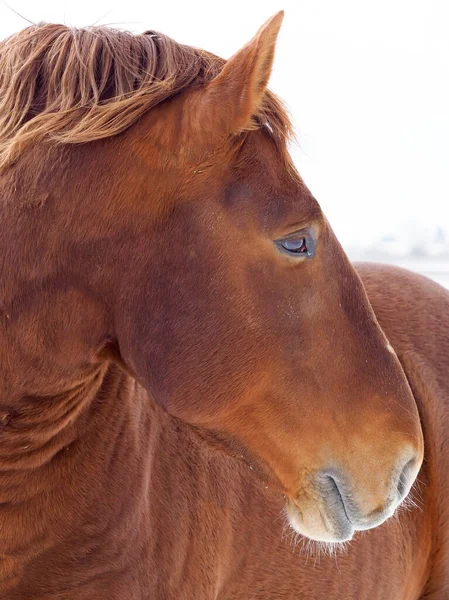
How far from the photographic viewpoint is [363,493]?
1.72 m

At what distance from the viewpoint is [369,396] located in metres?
1.74

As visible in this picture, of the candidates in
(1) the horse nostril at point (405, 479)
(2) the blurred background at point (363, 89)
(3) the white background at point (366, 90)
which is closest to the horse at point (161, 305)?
(1) the horse nostril at point (405, 479)

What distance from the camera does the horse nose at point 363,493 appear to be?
5.63ft

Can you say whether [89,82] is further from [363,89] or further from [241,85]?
[363,89]

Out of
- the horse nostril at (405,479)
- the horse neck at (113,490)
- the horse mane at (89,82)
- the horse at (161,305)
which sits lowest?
the horse neck at (113,490)

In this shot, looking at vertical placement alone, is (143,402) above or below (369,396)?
below

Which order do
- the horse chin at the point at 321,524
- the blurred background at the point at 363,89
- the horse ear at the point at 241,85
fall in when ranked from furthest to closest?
1. the blurred background at the point at 363,89
2. the horse chin at the point at 321,524
3. the horse ear at the point at 241,85

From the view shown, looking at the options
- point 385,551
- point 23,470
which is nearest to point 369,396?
point 23,470

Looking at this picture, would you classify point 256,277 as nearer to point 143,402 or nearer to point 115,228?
point 115,228

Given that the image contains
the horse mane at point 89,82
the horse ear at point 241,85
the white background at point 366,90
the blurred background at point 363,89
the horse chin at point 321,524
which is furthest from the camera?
Answer: the white background at point 366,90

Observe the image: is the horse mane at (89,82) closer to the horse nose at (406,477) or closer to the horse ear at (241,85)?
the horse ear at (241,85)

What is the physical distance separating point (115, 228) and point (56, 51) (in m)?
0.45

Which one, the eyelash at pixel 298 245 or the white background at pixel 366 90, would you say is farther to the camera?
the white background at pixel 366 90

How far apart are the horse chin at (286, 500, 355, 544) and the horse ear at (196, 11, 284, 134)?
90 cm
